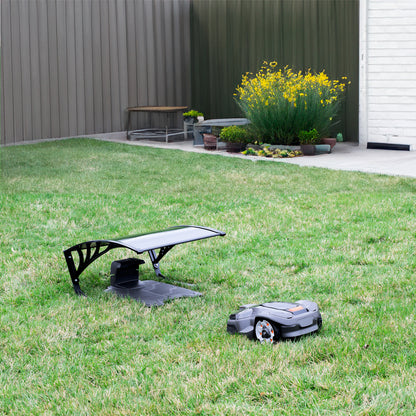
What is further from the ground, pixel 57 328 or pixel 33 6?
pixel 33 6

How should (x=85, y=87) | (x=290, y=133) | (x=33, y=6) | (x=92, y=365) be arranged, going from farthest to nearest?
1. (x=85, y=87)
2. (x=33, y=6)
3. (x=290, y=133)
4. (x=92, y=365)

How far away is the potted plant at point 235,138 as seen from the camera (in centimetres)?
1022

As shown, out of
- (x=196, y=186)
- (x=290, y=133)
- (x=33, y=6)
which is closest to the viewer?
(x=196, y=186)

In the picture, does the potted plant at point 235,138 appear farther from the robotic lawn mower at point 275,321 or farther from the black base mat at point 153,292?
the robotic lawn mower at point 275,321

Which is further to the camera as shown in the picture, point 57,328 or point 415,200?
point 415,200

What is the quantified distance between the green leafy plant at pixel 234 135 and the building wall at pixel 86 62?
311cm

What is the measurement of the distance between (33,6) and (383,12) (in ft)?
18.9

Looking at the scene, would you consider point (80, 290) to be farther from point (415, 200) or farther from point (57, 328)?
point (415, 200)

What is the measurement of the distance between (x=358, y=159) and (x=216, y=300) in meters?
5.85

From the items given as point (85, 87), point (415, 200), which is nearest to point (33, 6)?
point (85, 87)

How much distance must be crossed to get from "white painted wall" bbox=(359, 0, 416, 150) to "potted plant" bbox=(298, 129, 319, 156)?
4.08 ft

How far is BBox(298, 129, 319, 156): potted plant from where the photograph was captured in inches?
387

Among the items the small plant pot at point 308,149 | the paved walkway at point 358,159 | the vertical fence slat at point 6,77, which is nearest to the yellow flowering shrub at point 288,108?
the small plant pot at point 308,149

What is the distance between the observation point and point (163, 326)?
3.45 metres
